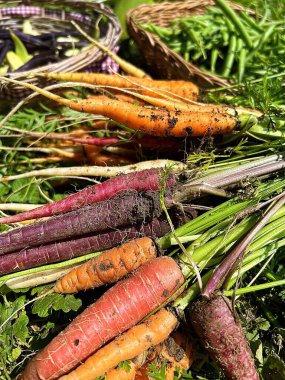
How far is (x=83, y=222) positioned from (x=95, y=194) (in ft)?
0.58

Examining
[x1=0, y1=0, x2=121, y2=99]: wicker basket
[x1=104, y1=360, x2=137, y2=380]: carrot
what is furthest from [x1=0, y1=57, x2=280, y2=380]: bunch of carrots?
[x1=0, y1=0, x2=121, y2=99]: wicker basket

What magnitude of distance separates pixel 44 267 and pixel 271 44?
1.89 m

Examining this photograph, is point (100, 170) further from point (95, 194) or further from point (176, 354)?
point (176, 354)

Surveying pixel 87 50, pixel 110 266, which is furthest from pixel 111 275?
pixel 87 50

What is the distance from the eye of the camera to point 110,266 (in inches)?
64.1

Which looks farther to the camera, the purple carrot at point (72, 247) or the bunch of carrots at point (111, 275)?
the purple carrot at point (72, 247)

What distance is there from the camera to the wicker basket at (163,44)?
8.01 ft

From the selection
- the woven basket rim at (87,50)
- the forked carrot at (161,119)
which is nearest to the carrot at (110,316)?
the forked carrot at (161,119)

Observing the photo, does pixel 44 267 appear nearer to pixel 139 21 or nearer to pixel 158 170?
pixel 158 170

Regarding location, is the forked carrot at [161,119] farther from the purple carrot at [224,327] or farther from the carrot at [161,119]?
the purple carrot at [224,327]

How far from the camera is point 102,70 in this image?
274cm

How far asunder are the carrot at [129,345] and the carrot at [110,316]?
0.03 meters

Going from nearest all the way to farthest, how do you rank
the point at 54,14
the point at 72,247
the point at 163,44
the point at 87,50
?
the point at 72,247
the point at 87,50
the point at 163,44
the point at 54,14

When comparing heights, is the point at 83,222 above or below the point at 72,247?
above
